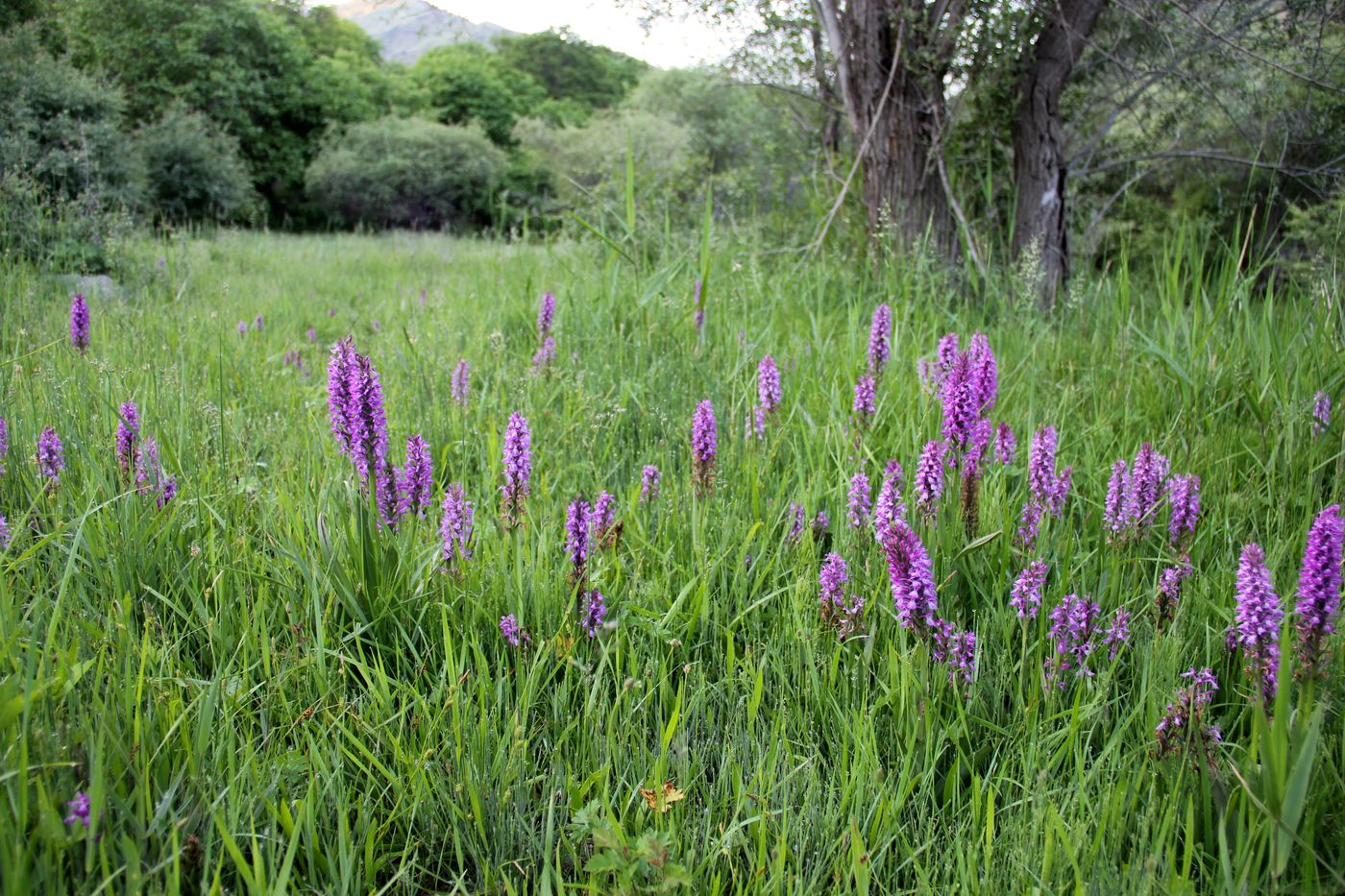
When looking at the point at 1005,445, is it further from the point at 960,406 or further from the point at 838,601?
the point at 838,601

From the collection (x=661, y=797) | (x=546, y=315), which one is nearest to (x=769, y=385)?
(x=546, y=315)

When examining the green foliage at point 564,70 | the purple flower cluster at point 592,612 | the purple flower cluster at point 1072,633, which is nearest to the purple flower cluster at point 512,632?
the purple flower cluster at point 592,612

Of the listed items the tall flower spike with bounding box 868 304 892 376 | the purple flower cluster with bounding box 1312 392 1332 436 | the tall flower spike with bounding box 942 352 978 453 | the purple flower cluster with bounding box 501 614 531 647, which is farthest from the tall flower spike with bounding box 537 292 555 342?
the purple flower cluster with bounding box 1312 392 1332 436

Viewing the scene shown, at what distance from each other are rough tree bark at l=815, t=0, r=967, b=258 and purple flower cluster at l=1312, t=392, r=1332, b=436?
2.78 metres

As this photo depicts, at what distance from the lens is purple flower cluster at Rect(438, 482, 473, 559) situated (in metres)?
1.89

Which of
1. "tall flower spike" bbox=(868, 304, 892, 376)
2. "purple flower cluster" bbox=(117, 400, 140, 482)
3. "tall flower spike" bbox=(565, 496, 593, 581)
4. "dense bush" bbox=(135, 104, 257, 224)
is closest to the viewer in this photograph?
"tall flower spike" bbox=(565, 496, 593, 581)

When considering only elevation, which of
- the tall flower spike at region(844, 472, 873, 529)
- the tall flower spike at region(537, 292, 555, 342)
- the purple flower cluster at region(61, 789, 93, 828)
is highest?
the tall flower spike at region(537, 292, 555, 342)

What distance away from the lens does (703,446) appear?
7.48 feet

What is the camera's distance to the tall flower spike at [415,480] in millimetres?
1992

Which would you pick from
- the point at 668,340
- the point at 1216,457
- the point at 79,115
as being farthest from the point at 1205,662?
the point at 79,115

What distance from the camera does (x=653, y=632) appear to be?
5.57ft

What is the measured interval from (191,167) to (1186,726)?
2804 centimetres

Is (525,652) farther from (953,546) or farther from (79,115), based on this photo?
(79,115)

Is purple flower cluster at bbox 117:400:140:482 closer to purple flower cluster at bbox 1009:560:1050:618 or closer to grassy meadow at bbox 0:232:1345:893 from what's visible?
grassy meadow at bbox 0:232:1345:893
